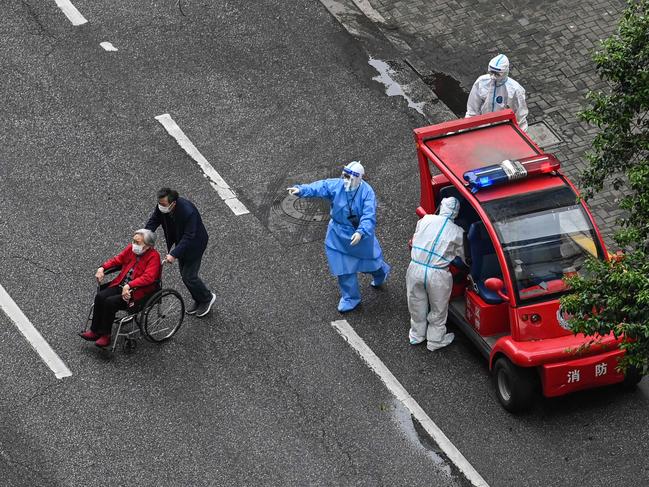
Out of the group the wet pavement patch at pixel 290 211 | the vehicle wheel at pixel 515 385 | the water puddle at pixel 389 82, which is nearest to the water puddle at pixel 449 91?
the water puddle at pixel 389 82

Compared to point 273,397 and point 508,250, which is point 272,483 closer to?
point 273,397

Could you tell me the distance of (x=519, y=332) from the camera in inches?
437

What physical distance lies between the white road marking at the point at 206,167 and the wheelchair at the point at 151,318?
6.78 feet

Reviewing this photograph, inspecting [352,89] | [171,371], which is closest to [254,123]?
[352,89]

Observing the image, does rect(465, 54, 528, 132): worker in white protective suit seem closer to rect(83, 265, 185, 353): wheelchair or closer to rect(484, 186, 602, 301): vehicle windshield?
rect(484, 186, 602, 301): vehicle windshield

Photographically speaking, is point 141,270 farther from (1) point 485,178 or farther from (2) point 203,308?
(1) point 485,178

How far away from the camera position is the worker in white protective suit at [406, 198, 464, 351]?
11594 millimetres

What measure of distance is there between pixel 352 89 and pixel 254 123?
1.47 metres

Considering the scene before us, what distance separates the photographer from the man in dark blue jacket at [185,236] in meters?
11.8

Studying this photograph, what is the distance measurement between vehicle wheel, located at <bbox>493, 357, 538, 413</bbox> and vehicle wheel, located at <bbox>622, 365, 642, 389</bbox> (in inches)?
35.6

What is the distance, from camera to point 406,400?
38.0ft

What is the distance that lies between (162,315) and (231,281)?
117 cm

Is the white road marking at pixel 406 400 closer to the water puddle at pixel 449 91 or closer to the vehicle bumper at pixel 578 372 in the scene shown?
the vehicle bumper at pixel 578 372

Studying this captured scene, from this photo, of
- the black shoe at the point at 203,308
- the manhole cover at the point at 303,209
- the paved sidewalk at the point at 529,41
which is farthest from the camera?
the paved sidewalk at the point at 529,41
